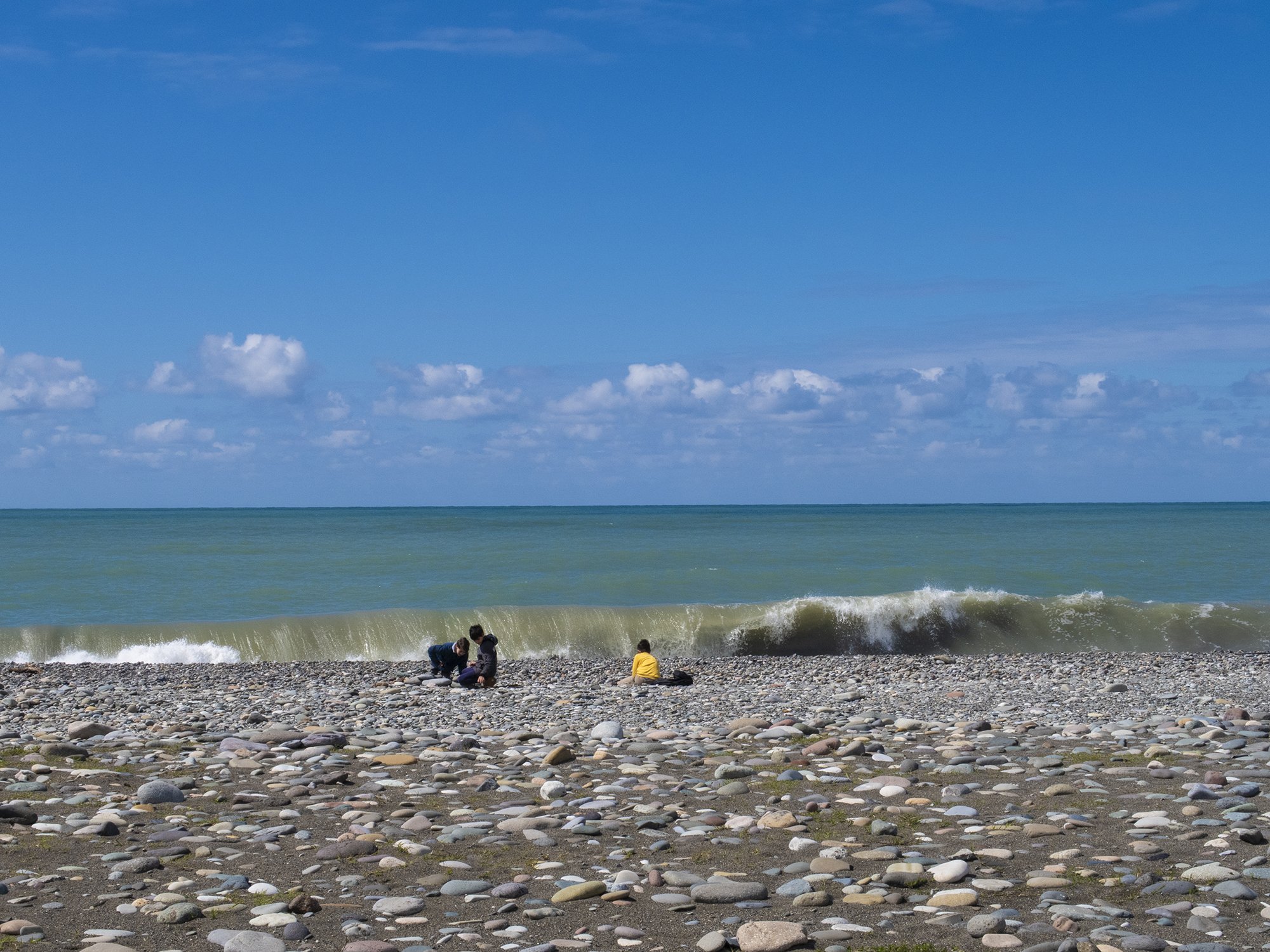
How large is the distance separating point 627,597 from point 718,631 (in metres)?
7.94

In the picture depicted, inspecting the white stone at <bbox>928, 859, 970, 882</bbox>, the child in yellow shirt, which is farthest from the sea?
the white stone at <bbox>928, 859, 970, 882</bbox>

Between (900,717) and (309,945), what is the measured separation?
27.4ft

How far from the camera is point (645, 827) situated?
746 centimetres

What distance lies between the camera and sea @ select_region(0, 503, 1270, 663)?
89.0 feet

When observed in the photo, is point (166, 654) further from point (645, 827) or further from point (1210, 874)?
point (1210, 874)

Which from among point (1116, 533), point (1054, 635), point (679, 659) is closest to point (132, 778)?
point (679, 659)

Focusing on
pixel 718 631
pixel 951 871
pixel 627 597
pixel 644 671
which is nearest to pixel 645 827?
pixel 951 871

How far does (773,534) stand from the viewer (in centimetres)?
7975

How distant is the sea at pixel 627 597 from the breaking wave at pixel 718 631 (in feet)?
0.18

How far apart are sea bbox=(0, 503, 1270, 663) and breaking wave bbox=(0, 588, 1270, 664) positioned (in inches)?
2.2

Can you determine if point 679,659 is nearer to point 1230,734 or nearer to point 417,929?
point 1230,734

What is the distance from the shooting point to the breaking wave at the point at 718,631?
86.7ft

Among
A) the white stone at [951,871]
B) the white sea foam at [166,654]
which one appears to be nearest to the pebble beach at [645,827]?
the white stone at [951,871]

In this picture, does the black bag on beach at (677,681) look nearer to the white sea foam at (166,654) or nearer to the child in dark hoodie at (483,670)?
the child in dark hoodie at (483,670)
